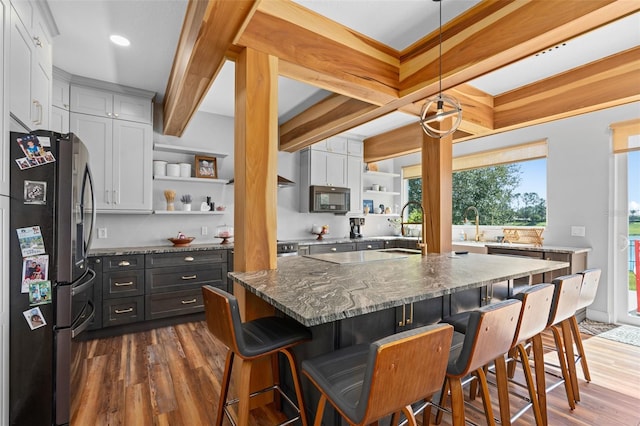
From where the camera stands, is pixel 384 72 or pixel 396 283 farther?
pixel 384 72

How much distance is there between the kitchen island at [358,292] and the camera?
1.31 metres

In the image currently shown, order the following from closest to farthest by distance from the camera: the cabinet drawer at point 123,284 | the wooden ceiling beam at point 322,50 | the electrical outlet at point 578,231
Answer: the wooden ceiling beam at point 322,50, the cabinet drawer at point 123,284, the electrical outlet at point 578,231

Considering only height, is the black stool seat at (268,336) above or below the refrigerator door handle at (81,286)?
below

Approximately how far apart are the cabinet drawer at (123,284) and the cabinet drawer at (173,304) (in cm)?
17

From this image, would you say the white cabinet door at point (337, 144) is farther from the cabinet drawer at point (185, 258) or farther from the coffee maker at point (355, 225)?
the cabinet drawer at point (185, 258)

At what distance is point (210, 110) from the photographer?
14.1ft

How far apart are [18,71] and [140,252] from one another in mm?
2046

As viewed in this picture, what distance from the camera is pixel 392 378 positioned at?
1.01 meters

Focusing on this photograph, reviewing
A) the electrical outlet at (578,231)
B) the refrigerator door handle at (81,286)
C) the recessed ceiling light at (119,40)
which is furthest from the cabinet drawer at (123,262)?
the electrical outlet at (578,231)

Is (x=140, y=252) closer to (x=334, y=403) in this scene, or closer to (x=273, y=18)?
(x=273, y=18)

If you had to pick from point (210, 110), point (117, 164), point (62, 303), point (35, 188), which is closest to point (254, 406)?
point (62, 303)

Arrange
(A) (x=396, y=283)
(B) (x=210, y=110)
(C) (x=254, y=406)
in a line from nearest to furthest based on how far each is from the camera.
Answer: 1. (A) (x=396, y=283)
2. (C) (x=254, y=406)
3. (B) (x=210, y=110)

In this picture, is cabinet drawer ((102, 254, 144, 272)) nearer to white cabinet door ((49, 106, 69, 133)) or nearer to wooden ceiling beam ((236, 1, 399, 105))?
Answer: white cabinet door ((49, 106, 69, 133))

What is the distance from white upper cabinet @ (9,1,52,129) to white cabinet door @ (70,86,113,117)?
916mm
